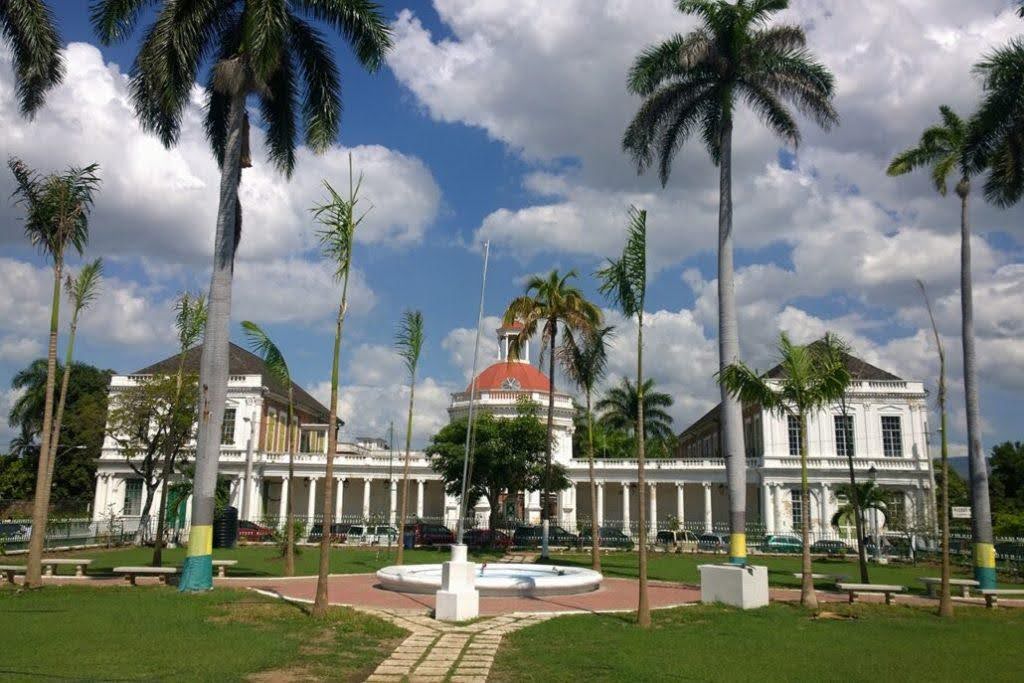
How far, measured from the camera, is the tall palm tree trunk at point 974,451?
19953mm

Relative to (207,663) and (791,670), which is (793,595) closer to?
(791,670)

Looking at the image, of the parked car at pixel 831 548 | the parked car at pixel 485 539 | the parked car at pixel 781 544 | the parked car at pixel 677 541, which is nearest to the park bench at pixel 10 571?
the parked car at pixel 485 539

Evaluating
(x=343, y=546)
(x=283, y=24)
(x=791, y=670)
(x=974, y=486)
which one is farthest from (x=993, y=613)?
(x=343, y=546)

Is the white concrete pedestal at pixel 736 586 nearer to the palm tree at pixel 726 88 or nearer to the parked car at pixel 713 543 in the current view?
the palm tree at pixel 726 88

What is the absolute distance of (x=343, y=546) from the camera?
3581 centimetres

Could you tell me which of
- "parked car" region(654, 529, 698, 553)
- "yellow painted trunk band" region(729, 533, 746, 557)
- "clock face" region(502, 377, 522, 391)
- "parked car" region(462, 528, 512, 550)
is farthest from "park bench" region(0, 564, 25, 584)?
"clock face" region(502, 377, 522, 391)

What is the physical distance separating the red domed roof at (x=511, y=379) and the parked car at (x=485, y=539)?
19.2 meters

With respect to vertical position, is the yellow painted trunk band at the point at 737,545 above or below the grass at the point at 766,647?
above

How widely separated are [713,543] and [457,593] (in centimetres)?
2649

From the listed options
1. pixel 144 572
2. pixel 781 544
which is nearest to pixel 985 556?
pixel 781 544

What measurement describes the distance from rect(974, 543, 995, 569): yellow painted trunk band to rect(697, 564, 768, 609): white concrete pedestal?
26.2ft

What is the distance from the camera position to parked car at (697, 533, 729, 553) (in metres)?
36.5

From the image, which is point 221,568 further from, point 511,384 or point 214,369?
point 511,384

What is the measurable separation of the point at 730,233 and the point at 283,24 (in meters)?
12.4
